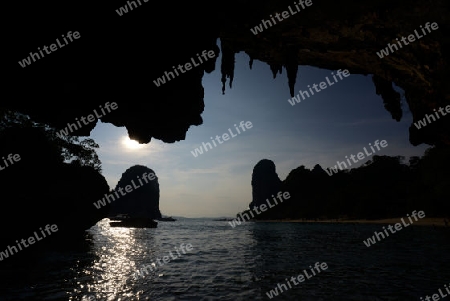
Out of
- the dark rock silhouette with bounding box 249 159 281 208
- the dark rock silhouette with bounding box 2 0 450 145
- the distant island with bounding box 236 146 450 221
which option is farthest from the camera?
the dark rock silhouette with bounding box 249 159 281 208

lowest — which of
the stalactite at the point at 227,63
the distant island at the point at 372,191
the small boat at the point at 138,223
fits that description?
the distant island at the point at 372,191

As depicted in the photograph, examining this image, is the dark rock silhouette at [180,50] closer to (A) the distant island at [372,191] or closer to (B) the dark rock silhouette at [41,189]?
(A) the distant island at [372,191]

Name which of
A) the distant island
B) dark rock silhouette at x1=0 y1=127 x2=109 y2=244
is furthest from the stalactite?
dark rock silhouette at x1=0 y1=127 x2=109 y2=244

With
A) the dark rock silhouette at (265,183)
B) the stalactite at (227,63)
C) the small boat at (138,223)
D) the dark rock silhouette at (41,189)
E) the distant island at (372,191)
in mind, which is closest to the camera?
the stalactite at (227,63)

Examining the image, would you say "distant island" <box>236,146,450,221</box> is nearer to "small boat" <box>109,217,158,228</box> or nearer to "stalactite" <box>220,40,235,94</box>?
"stalactite" <box>220,40,235,94</box>

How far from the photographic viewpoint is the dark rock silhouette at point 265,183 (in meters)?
189

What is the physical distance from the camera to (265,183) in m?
192

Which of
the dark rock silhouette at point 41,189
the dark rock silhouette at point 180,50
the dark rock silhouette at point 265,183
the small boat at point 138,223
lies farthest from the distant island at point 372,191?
the small boat at point 138,223

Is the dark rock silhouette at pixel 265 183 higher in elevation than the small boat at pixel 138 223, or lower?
lower

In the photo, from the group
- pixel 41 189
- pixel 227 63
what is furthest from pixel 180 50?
pixel 41 189

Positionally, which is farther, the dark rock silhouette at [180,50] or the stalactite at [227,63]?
the stalactite at [227,63]

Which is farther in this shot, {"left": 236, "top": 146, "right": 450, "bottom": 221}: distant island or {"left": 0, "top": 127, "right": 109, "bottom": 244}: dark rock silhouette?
{"left": 236, "top": 146, "right": 450, "bottom": 221}: distant island

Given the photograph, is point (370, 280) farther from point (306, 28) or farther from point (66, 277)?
point (66, 277)

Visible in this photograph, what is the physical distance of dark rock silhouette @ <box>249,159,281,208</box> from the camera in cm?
18925
